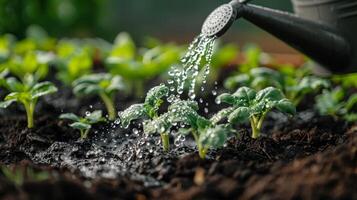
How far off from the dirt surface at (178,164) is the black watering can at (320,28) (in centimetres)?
24

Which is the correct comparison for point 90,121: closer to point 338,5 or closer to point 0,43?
point 338,5

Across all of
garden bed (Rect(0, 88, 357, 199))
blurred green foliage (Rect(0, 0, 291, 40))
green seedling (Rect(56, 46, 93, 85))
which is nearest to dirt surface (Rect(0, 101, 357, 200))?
garden bed (Rect(0, 88, 357, 199))

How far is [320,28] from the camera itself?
2.18 meters

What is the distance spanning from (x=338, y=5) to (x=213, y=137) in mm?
897

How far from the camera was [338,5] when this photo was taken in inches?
86.7

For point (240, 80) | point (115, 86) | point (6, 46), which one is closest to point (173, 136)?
point (115, 86)

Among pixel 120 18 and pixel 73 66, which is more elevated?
pixel 120 18

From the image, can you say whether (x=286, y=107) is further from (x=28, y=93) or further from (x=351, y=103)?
(x=28, y=93)

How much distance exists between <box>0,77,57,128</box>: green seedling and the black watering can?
2.23ft

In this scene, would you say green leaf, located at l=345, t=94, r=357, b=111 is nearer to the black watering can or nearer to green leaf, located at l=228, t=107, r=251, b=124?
the black watering can

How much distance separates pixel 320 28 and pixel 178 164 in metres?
0.86

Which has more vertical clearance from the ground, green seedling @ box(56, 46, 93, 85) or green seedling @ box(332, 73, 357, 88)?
green seedling @ box(56, 46, 93, 85)

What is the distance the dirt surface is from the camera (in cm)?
127

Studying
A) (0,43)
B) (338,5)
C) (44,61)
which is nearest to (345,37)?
(338,5)
